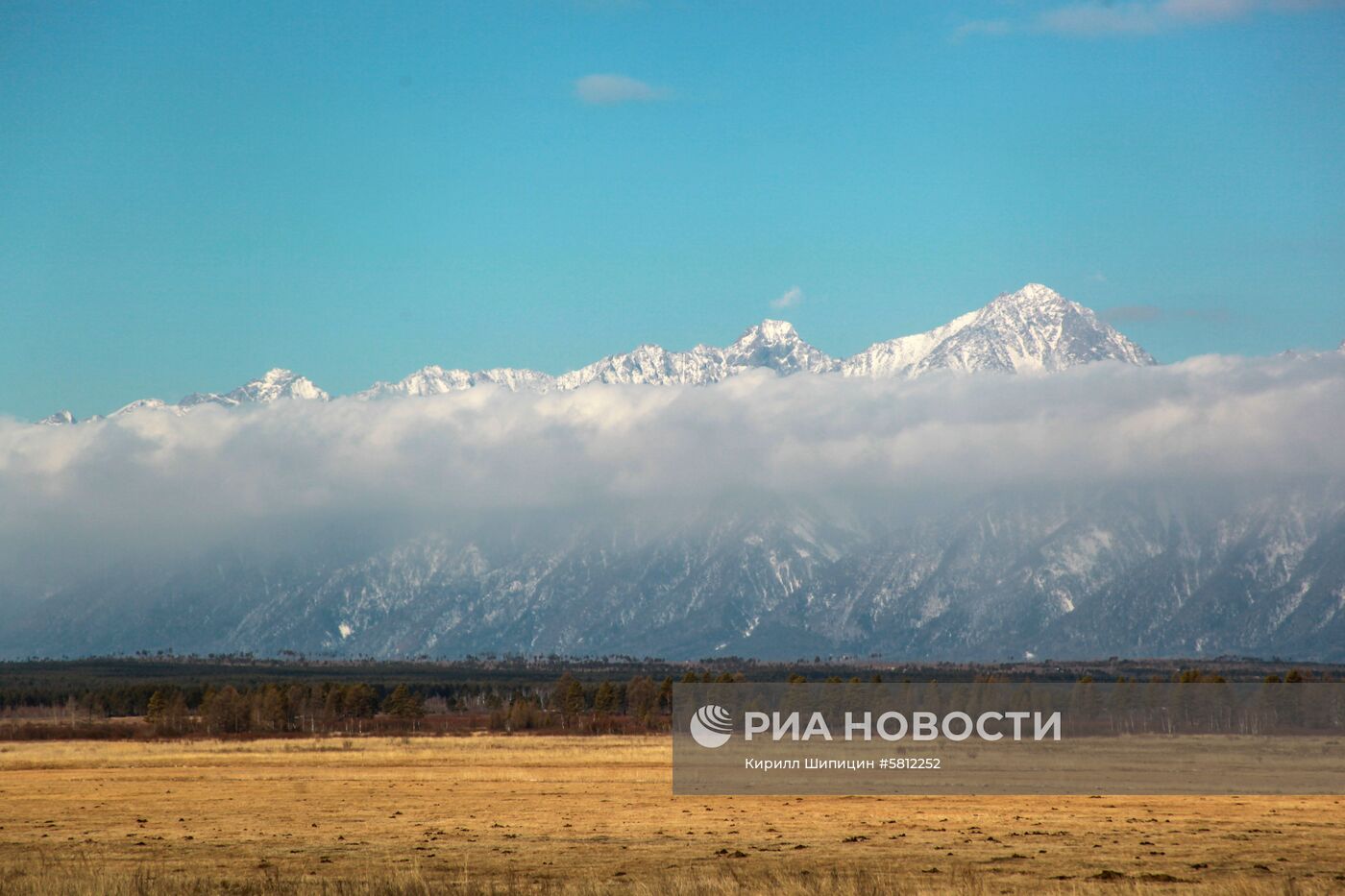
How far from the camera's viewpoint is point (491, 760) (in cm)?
11544

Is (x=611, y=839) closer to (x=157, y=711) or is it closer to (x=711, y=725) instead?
(x=711, y=725)

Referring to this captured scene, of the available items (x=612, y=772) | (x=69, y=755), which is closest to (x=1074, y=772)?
(x=612, y=772)

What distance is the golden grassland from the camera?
41.2 m

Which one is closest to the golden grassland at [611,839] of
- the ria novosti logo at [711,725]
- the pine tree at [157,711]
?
the ria novosti logo at [711,725]

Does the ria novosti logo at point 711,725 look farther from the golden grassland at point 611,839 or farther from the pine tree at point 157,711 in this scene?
the pine tree at point 157,711

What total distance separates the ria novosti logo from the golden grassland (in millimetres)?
19120

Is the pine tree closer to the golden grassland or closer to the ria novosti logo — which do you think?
the ria novosti logo

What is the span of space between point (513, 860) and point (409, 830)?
11.8 meters

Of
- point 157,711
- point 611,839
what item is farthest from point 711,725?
point 157,711

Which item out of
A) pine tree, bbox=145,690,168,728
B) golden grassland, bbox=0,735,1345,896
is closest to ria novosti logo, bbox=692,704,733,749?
golden grassland, bbox=0,735,1345,896

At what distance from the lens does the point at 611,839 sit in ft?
179

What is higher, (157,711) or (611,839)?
(611,839)

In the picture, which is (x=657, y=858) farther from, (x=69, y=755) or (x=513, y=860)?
(x=69, y=755)

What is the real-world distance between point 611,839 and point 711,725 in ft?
205
